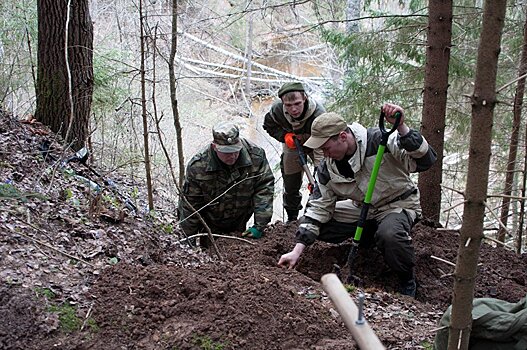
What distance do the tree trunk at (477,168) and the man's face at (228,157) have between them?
13.5 feet

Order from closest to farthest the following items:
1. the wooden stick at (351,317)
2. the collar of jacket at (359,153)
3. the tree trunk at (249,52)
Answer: the wooden stick at (351,317)
the collar of jacket at (359,153)
the tree trunk at (249,52)

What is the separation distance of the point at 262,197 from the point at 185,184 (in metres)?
0.97

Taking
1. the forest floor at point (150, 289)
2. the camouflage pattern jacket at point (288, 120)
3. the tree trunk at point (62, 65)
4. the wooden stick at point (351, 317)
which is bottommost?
the forest floor at point (150, 289)

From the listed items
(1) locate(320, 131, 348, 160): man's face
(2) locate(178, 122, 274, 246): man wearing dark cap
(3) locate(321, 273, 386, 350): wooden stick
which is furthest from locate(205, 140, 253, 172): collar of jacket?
(3) locate(321, 273, 386, 350): wooden stick

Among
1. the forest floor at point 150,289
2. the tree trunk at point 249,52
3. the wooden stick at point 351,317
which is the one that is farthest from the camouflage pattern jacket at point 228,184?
the tree trunk at point 249,52

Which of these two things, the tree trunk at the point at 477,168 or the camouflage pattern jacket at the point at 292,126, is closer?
the tree trunk at the point at 477,168

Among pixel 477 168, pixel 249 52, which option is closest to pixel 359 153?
pixel 477 168

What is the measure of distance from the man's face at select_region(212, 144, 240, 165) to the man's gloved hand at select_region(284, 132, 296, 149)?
1.03 metres

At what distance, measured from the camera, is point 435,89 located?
6.64 m

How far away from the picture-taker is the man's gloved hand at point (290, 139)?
7223 millimetres

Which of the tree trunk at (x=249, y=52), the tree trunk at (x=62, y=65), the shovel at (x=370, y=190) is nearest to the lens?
the shovel at (x=370, y=190)

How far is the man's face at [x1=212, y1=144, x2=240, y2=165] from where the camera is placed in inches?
249

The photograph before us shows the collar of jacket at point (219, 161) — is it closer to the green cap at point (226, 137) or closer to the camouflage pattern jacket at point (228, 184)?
the camouflage pattern jacket at point (228, 184)

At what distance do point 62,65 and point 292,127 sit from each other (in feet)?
11.1
